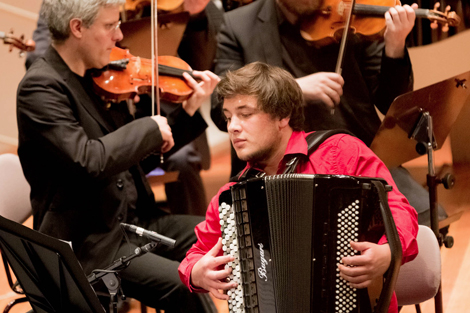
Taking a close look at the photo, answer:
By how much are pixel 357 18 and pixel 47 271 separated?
1504 millimetres

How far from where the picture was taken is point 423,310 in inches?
109

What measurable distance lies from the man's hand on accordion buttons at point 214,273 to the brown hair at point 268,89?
48 cm

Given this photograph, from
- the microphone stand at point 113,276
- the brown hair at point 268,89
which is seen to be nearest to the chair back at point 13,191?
the microphone stand at point 113,276

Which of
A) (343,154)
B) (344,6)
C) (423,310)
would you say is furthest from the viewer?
(423,310)

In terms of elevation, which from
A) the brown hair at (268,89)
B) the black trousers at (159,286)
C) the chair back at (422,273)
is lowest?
the black trousers at (159,286)

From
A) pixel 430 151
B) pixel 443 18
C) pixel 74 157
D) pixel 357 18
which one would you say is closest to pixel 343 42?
pixel 357 18

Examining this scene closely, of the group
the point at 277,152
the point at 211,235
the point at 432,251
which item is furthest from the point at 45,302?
the point at 432,251

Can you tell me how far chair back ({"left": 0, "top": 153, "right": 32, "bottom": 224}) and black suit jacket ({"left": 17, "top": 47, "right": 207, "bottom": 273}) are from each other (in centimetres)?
26

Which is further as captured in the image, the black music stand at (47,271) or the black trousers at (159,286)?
the black trousers at (159,286)

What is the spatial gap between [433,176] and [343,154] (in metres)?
0.65

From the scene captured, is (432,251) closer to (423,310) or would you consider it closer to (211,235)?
(211,235)

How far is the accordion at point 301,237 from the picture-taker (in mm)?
1491

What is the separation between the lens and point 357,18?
2.32m

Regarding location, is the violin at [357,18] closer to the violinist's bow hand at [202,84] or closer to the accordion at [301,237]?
the violinist's bow hand at [202,84]
